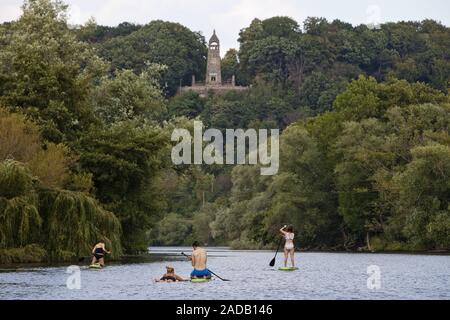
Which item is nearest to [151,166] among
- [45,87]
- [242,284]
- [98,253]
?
[45,87]

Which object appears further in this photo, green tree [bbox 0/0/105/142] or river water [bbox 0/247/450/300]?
green tree [bbox 0/0/105/142]

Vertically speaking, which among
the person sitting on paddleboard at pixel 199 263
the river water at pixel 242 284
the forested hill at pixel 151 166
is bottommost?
the river water at pixel 242 284

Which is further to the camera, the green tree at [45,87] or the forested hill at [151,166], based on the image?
the green tree at [45,87]

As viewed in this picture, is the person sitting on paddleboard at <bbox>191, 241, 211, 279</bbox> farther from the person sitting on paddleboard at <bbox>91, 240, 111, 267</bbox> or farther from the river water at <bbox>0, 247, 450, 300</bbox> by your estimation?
the person sitting on paddleboard at <bbox>91, 240, 111, 267</bbox>

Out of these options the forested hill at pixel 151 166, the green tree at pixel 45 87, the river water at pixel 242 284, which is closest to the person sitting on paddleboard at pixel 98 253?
the river water at pixel 242 284

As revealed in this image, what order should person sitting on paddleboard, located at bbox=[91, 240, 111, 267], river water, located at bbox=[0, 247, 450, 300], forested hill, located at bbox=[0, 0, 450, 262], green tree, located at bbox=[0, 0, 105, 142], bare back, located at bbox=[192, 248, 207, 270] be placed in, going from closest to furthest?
river water, located at bbox=[0, 247, 450, 300] < bare back, located at bbox=[192, 248, 207, 270] < person sitting on paddleboard, located at bbox=[91, 240, 111, 267] < forested hill, located at bbox=[0, 0, 450, 262] < green tree, located at bbox=[0, 0, 105, 142]

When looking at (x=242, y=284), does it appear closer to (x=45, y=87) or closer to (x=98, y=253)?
(x=98, y=253)

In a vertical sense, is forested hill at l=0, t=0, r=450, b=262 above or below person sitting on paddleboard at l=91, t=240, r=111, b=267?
above

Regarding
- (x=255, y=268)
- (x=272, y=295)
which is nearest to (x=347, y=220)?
(x=255, y=268)

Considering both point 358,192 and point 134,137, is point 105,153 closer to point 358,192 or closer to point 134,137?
point 134,137

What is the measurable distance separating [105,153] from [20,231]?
1653 cm

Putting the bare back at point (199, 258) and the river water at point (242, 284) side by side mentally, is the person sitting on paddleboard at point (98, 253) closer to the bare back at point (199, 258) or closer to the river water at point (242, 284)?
the river water at point (242, 284)

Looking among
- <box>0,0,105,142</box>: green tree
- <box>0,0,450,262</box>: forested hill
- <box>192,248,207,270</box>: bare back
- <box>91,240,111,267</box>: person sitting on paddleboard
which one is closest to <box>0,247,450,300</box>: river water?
<box>91,240,111,267</box>: person sitting on paddleboard

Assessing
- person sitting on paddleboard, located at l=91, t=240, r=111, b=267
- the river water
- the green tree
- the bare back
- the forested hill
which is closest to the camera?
the river water
